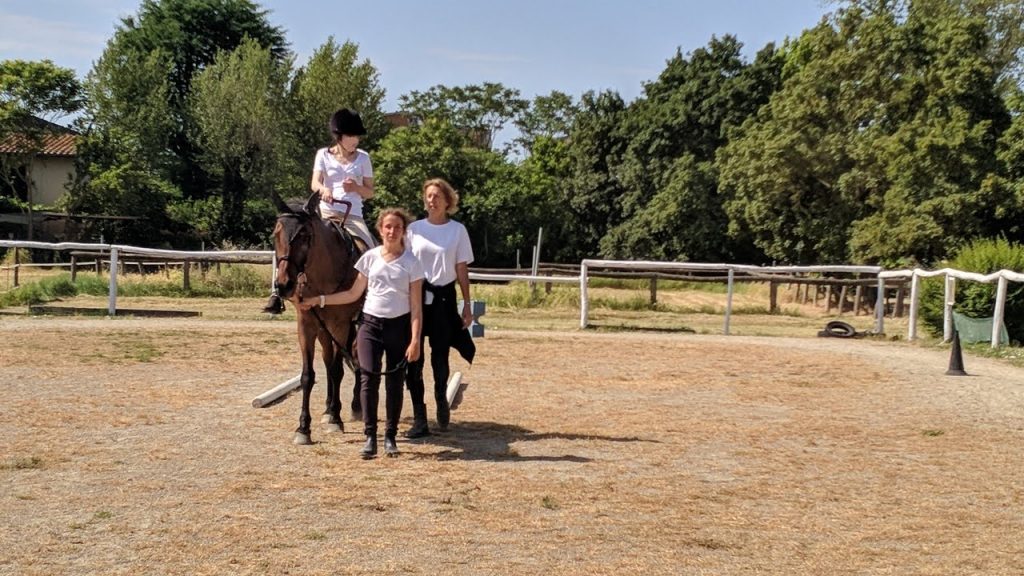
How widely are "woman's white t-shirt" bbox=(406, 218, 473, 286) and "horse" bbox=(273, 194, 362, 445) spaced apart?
21.0 inches

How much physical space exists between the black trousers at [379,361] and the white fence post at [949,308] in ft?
43.2

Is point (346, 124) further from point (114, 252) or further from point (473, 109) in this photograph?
point (473, 109)

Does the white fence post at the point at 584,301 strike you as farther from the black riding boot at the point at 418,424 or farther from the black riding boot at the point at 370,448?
the black riding boot at the point at 370,448

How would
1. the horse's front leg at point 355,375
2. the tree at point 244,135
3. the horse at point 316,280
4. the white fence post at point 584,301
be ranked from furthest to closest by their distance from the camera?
the tree at point 244,135
the white fence post at point 584,301
the horse's front leg at point 355,375
the horse at point 316,280

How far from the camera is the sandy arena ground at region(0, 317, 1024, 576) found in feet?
16.4

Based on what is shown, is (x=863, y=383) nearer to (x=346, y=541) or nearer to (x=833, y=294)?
(x=346, y=541)

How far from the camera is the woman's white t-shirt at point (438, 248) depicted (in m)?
8.09

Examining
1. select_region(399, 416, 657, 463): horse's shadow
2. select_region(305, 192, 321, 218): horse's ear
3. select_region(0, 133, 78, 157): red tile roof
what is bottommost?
select_region(399, 416, 657, 463): horse's shadow

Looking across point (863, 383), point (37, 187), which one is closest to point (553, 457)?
point (863, 383)

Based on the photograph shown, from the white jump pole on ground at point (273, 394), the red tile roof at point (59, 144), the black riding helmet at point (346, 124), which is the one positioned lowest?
the white jump pole on ground at point (273, 394)

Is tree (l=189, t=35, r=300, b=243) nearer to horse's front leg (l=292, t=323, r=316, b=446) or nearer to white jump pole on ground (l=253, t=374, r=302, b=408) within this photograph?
white jump pole on ground (l=253, t=374, r=302, b=408)

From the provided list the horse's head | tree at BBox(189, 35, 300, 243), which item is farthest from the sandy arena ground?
tree at BBox(189, 35, 300, 243)

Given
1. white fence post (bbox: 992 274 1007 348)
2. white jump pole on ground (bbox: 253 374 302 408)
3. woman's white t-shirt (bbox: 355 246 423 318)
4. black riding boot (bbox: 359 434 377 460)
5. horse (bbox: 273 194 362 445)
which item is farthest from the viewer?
white fence post (bbox: 992 274 1007 348)

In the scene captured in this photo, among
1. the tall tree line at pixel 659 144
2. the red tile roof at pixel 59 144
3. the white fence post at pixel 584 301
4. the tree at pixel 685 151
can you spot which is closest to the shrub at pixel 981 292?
the white fence post at pixel 584 301
